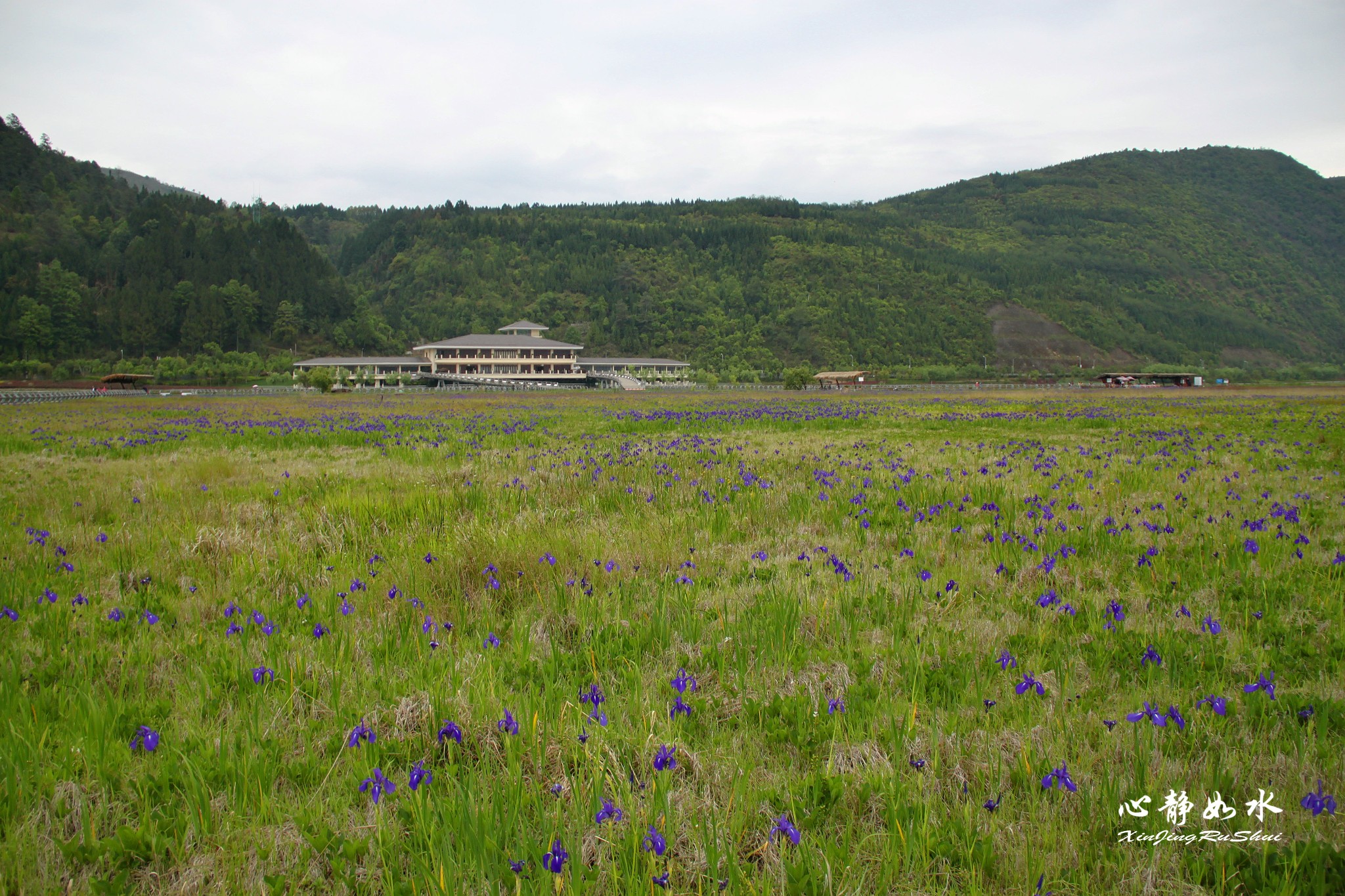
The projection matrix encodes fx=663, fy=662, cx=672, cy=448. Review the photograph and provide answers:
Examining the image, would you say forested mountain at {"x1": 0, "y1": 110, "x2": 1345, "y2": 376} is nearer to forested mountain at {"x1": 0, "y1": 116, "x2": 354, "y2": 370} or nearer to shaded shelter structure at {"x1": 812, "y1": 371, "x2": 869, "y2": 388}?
forested mountain at {"x1": 0, "y1": 116, "x2": 354, "y2": 370}

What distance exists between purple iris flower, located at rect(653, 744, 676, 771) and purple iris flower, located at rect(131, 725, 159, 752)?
2.15 meters

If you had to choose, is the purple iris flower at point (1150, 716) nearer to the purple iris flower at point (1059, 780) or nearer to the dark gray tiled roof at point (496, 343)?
the purple iris flower at point (1059, 780)

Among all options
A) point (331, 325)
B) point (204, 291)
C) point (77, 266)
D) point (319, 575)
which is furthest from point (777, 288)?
point (319, 575)

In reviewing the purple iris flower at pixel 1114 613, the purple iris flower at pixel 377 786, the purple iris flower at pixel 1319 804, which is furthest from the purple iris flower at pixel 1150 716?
the purple iris flower at pixel 377 786

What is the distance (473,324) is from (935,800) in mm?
171829

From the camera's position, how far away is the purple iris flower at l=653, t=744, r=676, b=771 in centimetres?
260

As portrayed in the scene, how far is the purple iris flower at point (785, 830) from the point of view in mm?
2211

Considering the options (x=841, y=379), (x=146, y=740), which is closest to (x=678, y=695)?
(x=146, y=740)

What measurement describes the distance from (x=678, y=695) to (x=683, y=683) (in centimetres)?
20

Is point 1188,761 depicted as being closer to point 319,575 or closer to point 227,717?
point 227,717

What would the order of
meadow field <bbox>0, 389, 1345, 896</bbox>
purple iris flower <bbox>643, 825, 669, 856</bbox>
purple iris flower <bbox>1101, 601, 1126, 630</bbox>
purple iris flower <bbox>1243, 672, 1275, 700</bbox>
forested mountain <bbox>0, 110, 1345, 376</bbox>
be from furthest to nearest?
forested mountain <bbox>0, 110, 1345, 376</bbox> → purple iris flower <bbox>1101, 601, 1126, 630</bbox> → purple iris flower <bbox>1243, 672, 1275, 700</bbox> → meadow field <bbox>0, 389, 1345, 896</bbox> → purple iris flower <bbox>643, 825, 669, 856</bbox>

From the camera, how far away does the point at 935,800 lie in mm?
2643

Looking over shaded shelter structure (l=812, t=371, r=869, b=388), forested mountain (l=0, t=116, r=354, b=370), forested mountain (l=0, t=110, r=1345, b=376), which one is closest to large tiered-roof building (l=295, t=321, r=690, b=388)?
forested mountain (l=0, t=110, r=1345, b=376)

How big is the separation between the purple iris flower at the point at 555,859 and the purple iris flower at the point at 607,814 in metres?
0.22
